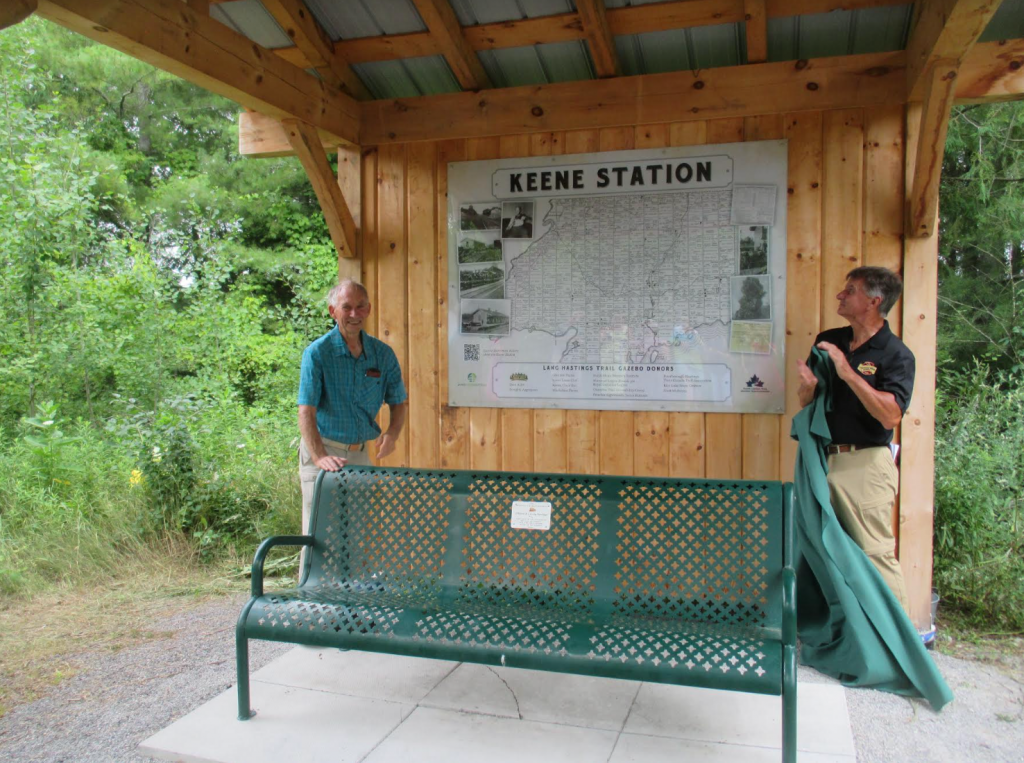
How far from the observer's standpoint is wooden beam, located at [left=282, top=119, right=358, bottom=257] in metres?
4.05

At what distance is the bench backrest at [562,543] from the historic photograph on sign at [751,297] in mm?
1206

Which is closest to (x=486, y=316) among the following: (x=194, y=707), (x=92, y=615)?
(x=194, y=707)

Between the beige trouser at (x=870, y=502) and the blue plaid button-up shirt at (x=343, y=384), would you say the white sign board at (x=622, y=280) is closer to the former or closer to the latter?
the beige trouser at (x=870, y=502)

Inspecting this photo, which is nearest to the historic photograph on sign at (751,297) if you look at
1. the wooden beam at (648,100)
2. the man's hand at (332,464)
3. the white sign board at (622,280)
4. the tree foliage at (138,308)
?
the white sign board at (622,280)

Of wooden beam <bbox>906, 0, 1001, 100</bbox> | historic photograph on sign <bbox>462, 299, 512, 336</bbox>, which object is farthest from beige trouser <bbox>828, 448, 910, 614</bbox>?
historic photograph on sign <bbox>462, 299, 512, 336</bbox>

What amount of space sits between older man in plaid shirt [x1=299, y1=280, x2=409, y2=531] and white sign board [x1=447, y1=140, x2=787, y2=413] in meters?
0.69

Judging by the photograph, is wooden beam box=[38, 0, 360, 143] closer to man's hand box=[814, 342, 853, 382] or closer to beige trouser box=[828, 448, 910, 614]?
man's hand box=[814, 342, 853, 382]

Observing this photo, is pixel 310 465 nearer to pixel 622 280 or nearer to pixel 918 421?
pixel 622 280

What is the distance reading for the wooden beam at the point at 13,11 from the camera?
2.35 m

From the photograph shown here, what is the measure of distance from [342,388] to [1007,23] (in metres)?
3.52

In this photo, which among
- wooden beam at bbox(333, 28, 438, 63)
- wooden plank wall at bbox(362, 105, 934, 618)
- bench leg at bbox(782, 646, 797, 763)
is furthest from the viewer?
wooden beam at bbox(333, 28, 438, 63)

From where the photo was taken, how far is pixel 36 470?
6.09 m

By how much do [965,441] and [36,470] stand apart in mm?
6730

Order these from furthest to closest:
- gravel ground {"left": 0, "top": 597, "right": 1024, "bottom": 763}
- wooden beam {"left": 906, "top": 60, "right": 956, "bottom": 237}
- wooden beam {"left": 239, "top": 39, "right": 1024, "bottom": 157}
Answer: wooden beam {"left": 239, "top": 39, "right": 1024, "bottom": 157}
wooden beam {"left": 906, "top": 60, "right": 956, "bottom": 237}
gravel ground {"left": 0, "top": 597, "right": 1024, "bottom": 763}
